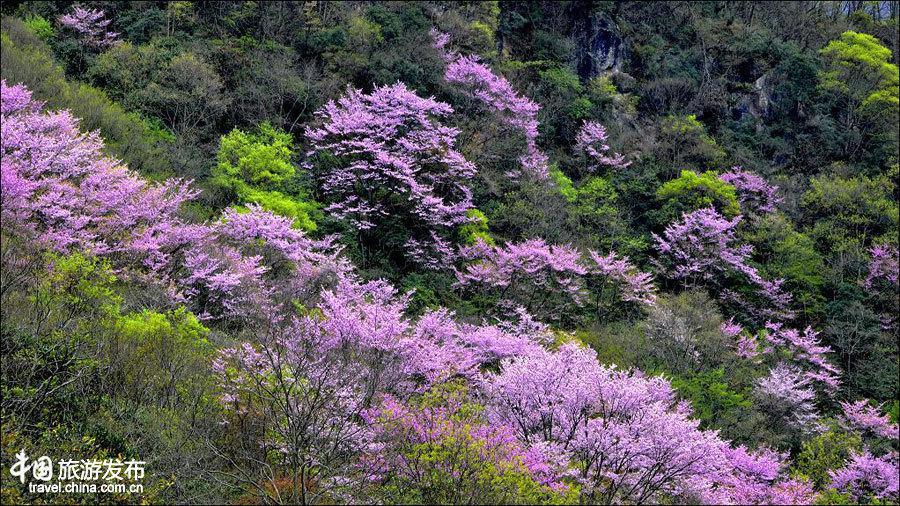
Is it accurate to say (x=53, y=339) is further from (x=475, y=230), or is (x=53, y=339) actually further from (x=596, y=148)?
(x=596, y=148)

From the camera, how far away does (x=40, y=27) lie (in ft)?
88.3

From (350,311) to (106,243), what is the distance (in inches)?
274

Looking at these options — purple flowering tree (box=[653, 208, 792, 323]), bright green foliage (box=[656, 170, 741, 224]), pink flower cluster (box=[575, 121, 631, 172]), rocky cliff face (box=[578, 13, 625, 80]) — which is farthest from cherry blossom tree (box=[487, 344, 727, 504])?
rocky cliff face (box=[578, 13, 625, 80])

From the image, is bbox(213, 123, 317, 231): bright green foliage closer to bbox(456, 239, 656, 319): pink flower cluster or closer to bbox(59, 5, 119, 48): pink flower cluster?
bbox(456, 239, 656, 319): pink flower cluster

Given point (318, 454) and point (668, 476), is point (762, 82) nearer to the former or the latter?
point (668, 476)

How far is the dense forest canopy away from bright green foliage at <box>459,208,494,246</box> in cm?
10

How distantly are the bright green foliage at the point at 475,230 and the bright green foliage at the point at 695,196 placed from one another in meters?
11.1

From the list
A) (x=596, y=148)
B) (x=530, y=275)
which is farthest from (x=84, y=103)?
(x=596, y=148)

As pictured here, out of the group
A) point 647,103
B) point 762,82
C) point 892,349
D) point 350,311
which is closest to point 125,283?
point 350,311

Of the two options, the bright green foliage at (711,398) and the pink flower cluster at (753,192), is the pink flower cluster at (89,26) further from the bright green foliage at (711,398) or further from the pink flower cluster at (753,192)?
the pink flower cluster at (753,192)

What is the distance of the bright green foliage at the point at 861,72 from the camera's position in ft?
132

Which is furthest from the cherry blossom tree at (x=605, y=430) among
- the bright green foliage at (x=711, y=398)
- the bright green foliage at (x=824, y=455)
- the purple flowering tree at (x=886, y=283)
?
the purple flowering tree at (x=886, y=283)

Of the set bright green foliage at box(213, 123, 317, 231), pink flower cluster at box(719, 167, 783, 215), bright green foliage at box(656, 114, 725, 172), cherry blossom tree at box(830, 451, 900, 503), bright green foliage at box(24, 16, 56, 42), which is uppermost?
bright green foliage at box(24, 16, 56, 42)

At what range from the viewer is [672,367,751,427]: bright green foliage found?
19797 mm
